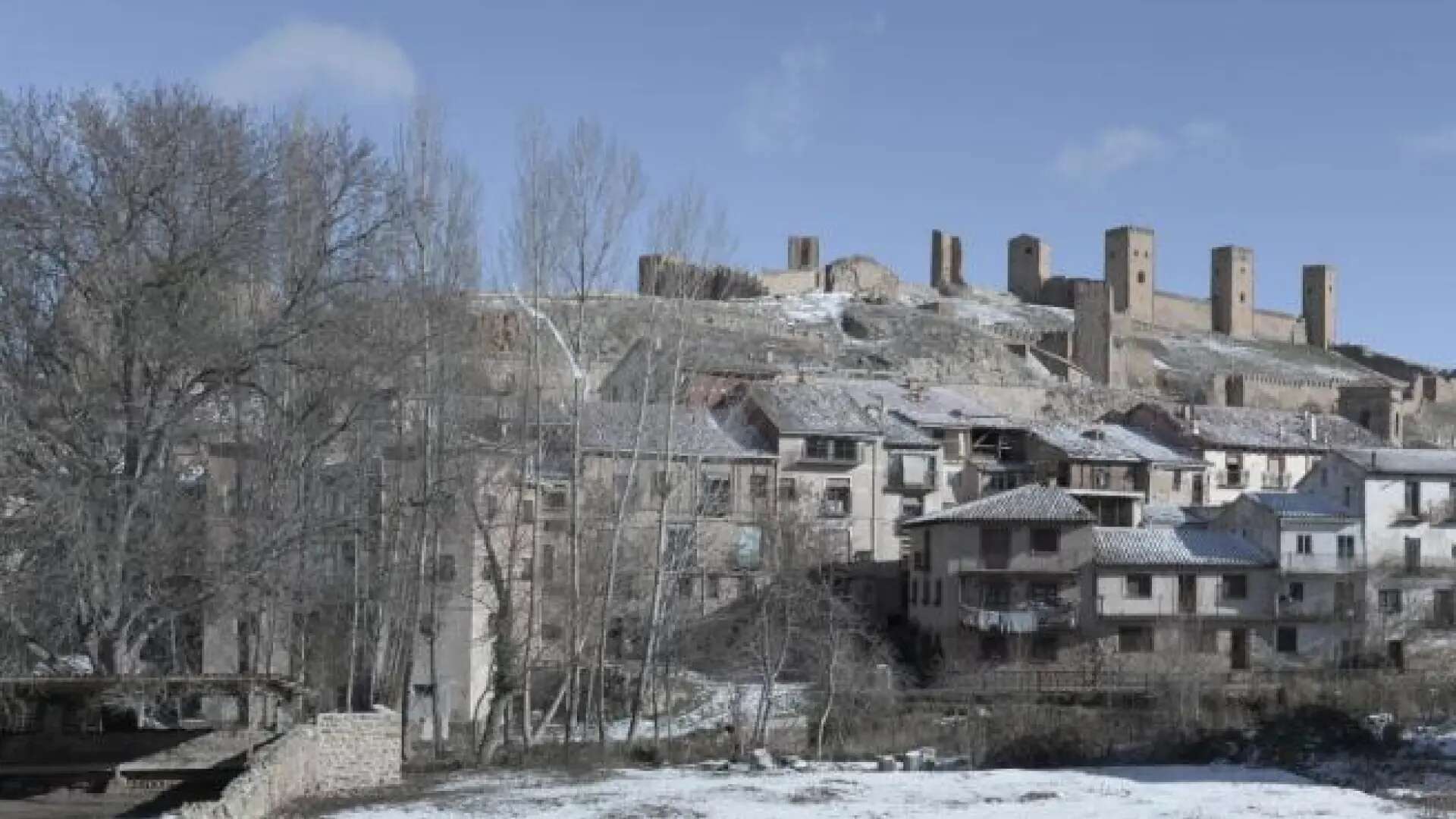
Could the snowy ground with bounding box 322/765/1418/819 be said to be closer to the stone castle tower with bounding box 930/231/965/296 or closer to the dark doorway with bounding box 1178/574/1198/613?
the dark doorway with bounding box 1178/574/1198/613

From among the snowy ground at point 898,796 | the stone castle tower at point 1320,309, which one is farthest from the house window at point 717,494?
the stone castle tower at point 1320,309

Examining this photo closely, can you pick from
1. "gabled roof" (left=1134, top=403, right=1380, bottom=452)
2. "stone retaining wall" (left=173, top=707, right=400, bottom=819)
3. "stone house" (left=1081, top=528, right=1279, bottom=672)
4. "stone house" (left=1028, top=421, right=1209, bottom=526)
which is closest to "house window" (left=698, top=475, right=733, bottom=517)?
"stone house" (left=1081, top=528, right=1279, bottom=672)

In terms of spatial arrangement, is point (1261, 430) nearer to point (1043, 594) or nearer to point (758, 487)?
point (1043, 594)

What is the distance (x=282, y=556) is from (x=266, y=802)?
5.53 m

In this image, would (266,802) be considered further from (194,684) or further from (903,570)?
(903,570)

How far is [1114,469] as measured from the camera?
56156mm

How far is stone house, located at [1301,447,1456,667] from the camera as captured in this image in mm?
48406

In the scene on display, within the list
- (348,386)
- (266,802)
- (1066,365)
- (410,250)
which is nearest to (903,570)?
(410,250)

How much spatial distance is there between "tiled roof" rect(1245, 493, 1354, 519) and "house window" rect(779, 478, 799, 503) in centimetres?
1308

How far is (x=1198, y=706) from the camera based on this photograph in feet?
122

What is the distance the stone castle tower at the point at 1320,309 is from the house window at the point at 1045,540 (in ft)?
315

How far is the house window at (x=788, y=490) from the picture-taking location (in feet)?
167

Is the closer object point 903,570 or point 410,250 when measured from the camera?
point 410,250

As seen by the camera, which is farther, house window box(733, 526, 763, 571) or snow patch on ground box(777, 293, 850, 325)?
snow patch on ground box(777, 293, 850, 325)
